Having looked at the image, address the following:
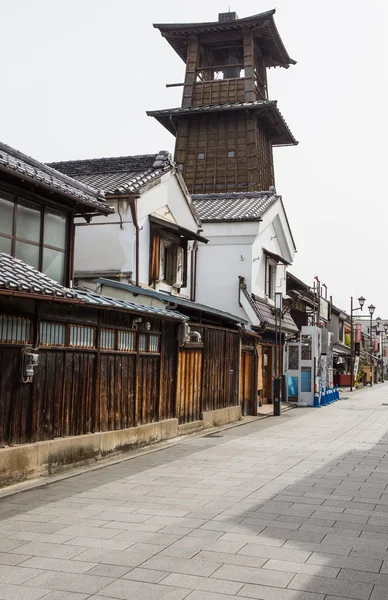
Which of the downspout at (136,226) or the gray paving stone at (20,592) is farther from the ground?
the downspout at (136,226)

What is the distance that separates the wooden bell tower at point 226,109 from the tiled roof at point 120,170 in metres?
16.2

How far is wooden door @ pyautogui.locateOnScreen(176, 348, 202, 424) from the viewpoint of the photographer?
17.8 metres

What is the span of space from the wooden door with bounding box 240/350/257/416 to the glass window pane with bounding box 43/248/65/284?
9.90 metres

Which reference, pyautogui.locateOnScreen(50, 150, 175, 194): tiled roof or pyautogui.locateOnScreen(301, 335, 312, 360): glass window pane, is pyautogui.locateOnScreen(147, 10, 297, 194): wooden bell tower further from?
pyautogui.locateOnScreen(50, 150, 175, 194): tiled roof

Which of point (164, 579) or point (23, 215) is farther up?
point (23, 215)

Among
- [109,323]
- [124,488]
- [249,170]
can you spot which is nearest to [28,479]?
[124,488]

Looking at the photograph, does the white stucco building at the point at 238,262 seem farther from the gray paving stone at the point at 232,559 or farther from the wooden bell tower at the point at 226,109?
the gray paving stone at the point at 232,559

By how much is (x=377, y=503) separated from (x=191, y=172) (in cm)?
3330

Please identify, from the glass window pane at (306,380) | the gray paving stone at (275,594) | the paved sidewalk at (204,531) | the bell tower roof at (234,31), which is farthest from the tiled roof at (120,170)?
the bell tower roof at (234,31)

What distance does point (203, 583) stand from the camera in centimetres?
613

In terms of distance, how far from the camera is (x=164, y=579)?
245 inches

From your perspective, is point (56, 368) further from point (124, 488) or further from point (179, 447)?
point (179, 447)

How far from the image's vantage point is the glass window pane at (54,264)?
1532 cm

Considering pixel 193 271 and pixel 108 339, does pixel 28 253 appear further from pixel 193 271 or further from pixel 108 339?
pixel 193 271
